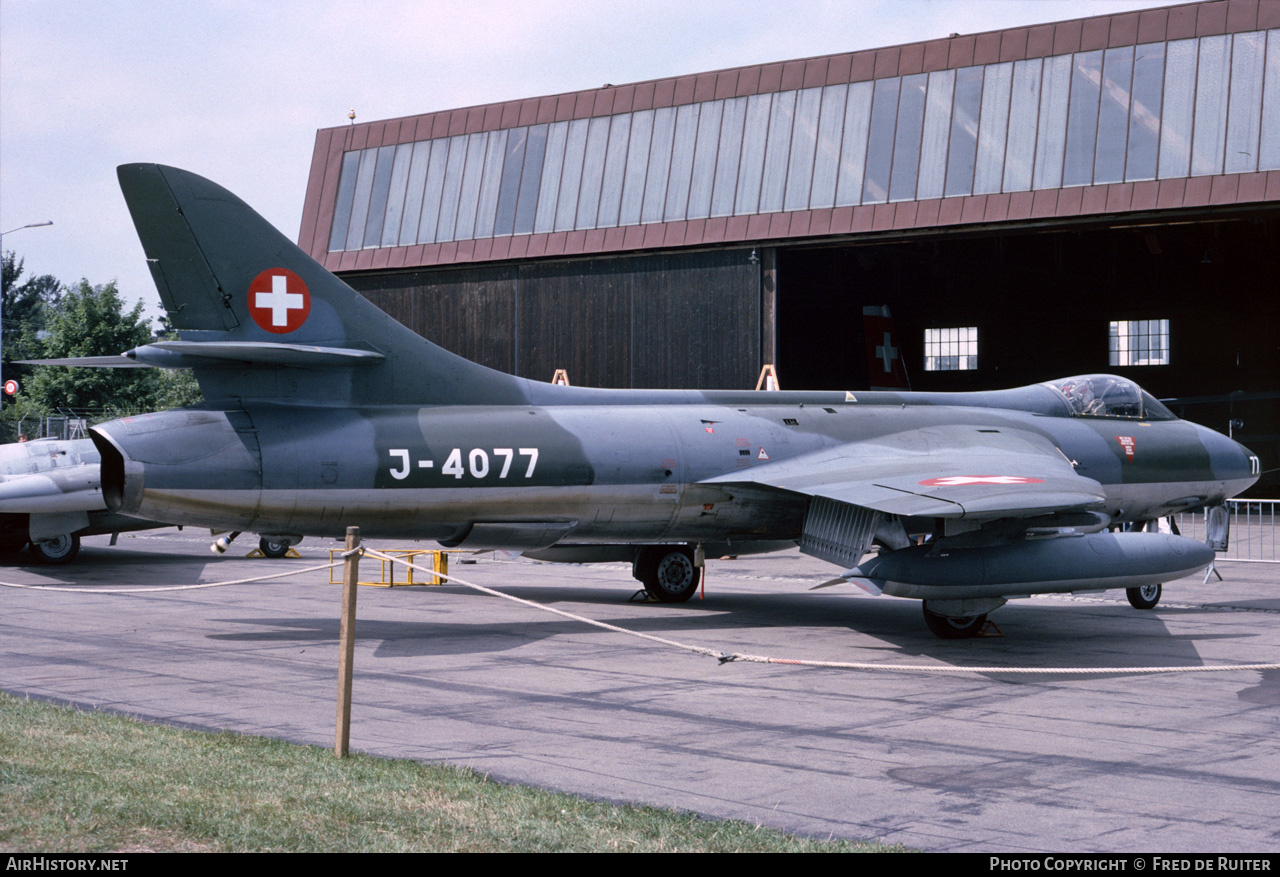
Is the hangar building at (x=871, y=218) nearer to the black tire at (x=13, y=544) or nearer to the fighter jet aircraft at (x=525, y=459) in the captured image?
the fighter jet aircraft at (x=525, y=459)

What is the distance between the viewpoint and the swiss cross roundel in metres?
14.0

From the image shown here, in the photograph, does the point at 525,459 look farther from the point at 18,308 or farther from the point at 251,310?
the point at 18,308

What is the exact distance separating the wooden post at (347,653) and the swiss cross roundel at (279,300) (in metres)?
5.96

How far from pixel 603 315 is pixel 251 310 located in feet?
75.8

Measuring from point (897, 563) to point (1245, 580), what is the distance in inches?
459

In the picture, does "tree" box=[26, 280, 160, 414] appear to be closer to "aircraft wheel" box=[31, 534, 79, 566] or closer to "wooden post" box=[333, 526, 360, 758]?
"aircraft wheel" box=[31, 534, 79, 566]

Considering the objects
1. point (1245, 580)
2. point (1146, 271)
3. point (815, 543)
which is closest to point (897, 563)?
point (815, 543)

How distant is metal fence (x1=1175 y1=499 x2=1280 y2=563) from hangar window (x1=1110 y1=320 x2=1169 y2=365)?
7.76m

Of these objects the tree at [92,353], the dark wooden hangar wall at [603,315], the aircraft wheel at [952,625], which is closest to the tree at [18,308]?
the tree at [92,353]

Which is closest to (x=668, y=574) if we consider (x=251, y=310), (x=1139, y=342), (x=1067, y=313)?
(x=251, y=310)

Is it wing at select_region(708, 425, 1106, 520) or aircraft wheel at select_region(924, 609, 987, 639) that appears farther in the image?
aircraft wheel at select_region(924, 609, 987, 639)

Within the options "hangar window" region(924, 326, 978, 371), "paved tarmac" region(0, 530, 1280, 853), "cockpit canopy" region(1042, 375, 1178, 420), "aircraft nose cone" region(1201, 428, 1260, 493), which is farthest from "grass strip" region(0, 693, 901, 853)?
"hangar window" region(924, 326, 978, 371)

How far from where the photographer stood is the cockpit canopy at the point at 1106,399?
729 inches

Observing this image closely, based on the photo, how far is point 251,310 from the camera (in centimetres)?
1396
